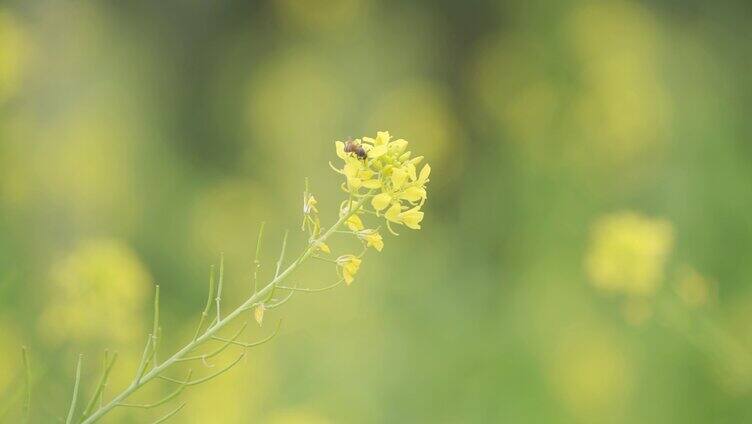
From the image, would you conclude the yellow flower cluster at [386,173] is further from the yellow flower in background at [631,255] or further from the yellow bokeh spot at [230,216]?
the yellow bokeh spot at [230,216]

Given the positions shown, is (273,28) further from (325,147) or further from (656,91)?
(656,91)

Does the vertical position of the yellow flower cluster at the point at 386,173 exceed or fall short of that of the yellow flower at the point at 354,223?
it exceeds it

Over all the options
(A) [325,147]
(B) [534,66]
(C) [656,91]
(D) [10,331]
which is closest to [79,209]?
(A) [325,147]

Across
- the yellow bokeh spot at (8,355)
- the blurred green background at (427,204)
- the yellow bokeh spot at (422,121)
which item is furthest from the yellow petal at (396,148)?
the yellow bokeh spot at (422,121)

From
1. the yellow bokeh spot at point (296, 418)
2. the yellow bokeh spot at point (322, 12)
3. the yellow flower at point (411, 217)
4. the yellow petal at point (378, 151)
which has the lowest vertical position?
the yellow flower at point (411, 217)

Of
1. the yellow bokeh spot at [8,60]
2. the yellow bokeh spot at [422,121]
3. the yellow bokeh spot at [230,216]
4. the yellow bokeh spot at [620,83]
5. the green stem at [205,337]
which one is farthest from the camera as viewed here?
the yellow bokeh spot at [422,121]

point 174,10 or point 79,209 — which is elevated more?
point 174,10

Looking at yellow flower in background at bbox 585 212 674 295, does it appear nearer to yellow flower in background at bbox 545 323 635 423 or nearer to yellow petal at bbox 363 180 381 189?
yellow flower in background at bbox 545 323 635 423
